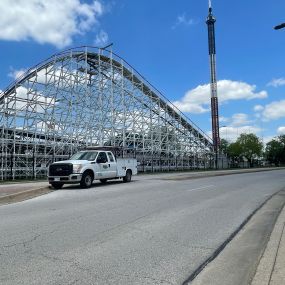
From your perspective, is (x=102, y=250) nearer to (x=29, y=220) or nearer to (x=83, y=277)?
(x=83, y=277)

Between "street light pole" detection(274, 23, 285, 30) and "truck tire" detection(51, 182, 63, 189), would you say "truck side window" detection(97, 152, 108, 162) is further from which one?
"street light pole" detection(274, 23, 285, 30)

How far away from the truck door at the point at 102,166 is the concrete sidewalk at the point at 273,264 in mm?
15181

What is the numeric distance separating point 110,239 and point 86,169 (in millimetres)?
13694

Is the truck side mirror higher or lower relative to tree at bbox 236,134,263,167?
lower

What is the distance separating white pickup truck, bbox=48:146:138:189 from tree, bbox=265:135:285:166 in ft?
383

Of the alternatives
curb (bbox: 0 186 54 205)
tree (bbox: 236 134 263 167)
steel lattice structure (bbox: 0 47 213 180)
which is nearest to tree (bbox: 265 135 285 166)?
tree (bbox: 236 134 263 167)

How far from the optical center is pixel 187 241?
26.4ft

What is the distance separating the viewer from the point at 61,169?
21094 millimetres

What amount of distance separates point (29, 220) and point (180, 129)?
178 ft

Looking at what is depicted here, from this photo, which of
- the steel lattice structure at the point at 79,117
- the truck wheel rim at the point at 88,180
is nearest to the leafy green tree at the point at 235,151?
the steel lattice structure at the point at 79,117

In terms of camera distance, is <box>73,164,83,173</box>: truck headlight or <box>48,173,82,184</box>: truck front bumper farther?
<box>73,164,83,173</box>: truck headlight

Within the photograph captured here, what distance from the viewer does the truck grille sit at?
2092cm

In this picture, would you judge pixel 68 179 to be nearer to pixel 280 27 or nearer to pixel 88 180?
pixel 88 180

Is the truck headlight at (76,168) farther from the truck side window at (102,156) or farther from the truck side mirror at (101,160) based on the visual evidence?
the truck side window at (102,156)
